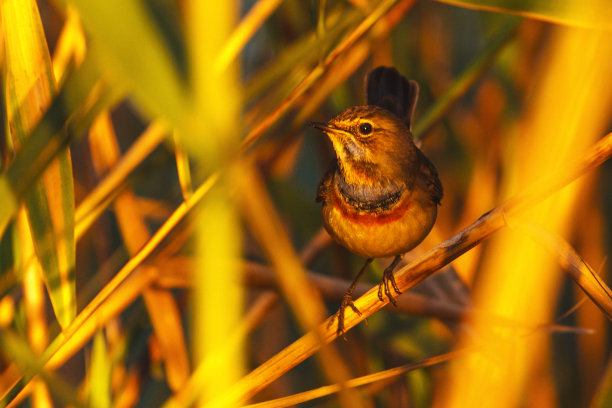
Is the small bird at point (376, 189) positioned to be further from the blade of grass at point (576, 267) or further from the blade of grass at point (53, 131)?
the blade of grass at point (53, 131)

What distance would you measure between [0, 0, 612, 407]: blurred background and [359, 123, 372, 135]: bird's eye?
19cm

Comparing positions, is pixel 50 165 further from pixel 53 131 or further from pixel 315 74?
pixel 315 74

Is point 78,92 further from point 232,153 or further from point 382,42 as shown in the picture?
point 382,42

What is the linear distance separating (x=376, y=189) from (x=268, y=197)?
0.31 m

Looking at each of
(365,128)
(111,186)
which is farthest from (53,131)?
(365,128)

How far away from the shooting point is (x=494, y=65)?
86.4 inches

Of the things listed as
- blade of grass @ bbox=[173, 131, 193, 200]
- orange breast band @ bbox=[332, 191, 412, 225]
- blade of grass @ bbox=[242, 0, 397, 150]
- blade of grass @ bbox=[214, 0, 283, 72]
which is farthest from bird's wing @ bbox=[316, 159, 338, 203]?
blade of grass @ bbox=[173, 131, 193, 200]

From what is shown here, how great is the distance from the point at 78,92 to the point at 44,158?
0.69ft

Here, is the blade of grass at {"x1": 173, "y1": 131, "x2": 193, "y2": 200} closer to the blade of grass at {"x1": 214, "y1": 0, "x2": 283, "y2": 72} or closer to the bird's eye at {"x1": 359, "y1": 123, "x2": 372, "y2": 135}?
the blade of grass at {"x1": 214, "y1": 0, "x2": 283, "y2": 72}

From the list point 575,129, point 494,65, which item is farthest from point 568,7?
point 494,65

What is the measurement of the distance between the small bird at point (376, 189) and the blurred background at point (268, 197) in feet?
0.54

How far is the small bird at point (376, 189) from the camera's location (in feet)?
5.84

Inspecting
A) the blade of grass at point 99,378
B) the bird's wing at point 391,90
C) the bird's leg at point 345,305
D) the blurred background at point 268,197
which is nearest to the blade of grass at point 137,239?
the blurred background at point 268,197

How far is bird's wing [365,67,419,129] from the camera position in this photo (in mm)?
2123
